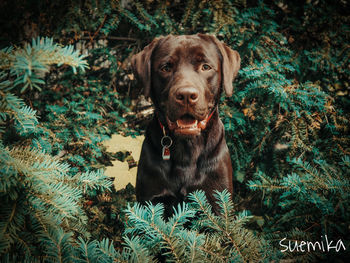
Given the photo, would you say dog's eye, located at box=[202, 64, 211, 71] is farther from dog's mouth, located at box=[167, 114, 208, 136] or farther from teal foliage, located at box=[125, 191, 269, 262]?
teal foliage, located at box=[125, 191, 269, 262]

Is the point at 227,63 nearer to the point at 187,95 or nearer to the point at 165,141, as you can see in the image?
the point at 187,95

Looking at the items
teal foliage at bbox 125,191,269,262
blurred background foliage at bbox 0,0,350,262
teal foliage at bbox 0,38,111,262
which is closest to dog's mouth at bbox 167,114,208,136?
blurred background foliage at bbox 0,0,350,262

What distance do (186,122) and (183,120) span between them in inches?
1.1

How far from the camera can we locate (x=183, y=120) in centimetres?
189

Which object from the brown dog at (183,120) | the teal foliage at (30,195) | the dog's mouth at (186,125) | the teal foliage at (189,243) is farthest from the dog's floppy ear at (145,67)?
the teal foliage at (189,243)

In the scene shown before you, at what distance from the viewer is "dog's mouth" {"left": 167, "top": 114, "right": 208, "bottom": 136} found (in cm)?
184

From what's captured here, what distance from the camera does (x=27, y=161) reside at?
1.15 meters

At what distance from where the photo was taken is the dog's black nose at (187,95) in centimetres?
171

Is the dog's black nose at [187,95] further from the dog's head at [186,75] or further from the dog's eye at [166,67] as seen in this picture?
the dog's eye at [166,67]

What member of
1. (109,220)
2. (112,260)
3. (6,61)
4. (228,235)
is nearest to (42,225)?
(112,260)

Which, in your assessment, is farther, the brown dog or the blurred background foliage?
the blurred background foliage

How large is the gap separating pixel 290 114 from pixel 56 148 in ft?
7.33

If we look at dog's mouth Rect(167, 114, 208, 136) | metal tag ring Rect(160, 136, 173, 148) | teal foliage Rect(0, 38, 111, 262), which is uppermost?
teal foliage Rect(0, 38, 111, 262)

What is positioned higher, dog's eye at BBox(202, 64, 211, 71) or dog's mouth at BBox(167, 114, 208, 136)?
dog's eye at BBox(202, 64, 211, 71)
